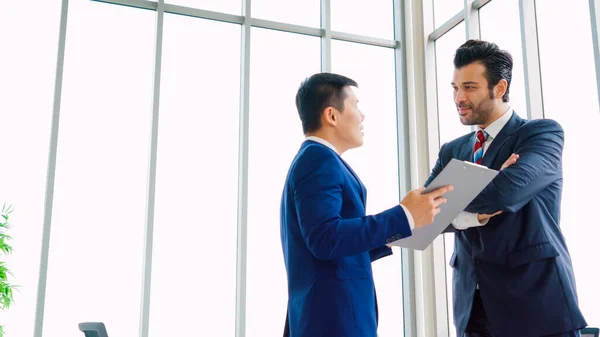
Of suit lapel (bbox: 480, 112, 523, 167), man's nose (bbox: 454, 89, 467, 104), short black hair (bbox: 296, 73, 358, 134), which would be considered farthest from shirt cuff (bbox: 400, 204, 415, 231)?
man's nose (bbox: 454, 89, 467, 104)

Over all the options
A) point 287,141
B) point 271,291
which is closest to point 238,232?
point 271,291

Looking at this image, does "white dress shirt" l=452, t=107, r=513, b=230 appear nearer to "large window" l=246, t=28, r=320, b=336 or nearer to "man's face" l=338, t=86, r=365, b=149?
"man's face" l=338, t=86, r=365, b=149

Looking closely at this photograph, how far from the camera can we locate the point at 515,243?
1.83 meters

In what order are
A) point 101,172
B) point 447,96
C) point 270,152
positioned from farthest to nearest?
point 447,96 < point 270,152 < point 101,172

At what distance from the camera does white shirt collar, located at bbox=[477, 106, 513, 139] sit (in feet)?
6.87

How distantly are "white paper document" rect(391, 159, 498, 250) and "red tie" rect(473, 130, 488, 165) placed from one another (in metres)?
0.32

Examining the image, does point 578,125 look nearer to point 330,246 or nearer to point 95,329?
point 330,246

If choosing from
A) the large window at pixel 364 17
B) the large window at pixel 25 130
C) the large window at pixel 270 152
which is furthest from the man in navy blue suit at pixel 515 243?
the large window at pixel 364 17

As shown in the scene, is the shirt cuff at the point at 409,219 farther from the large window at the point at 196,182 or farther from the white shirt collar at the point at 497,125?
the large window at the point at 196,182

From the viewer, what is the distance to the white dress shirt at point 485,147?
6.29 ft

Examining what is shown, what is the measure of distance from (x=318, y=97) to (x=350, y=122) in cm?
13

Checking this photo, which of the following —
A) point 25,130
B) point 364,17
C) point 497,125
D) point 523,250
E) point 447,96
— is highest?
point 364,17

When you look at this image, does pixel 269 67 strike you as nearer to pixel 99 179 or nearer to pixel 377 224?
pixel 99 179

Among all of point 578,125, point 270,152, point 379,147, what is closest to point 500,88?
point 578,125
